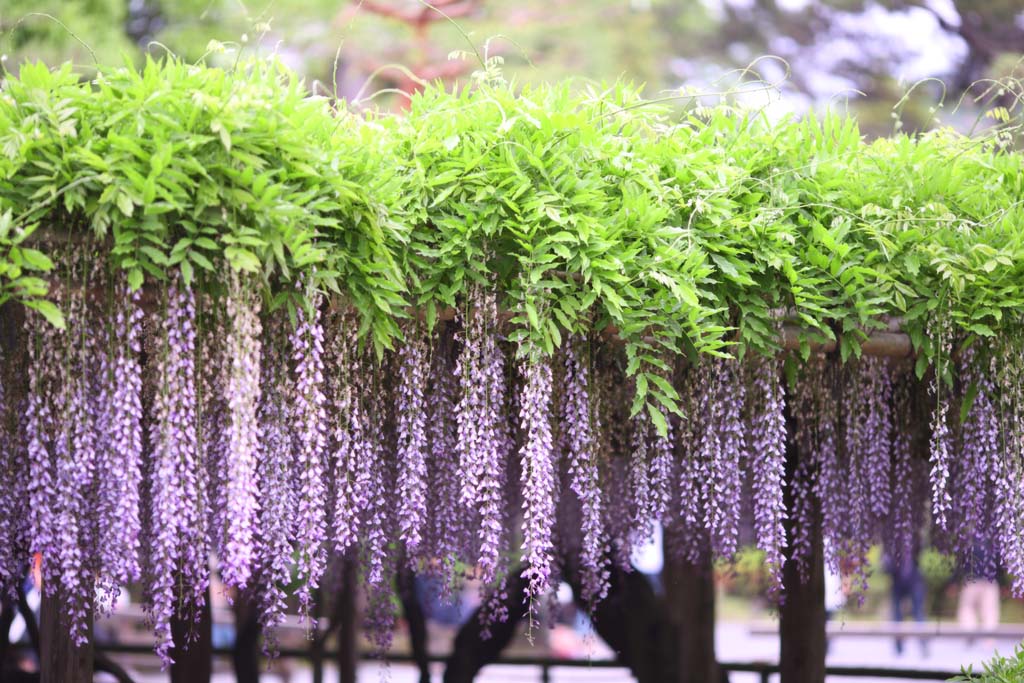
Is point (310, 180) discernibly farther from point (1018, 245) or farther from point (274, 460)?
point (1018, 245)

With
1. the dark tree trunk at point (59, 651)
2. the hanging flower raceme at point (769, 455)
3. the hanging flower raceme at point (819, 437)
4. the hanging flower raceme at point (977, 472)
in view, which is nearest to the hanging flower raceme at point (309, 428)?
the dark tree trunk at point (59, 651)

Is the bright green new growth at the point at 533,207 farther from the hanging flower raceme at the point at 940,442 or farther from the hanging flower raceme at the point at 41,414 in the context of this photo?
the hanging flower raceme at the point at 41,414

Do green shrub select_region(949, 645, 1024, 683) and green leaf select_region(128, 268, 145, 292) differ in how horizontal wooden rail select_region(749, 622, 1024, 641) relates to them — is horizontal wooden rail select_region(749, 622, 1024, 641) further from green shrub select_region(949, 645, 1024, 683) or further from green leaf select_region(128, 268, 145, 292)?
green leaf select_region(128, 268, 145, 292)

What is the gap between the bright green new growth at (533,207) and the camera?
119 inches

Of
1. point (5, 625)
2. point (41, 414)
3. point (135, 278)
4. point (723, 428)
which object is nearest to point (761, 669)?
point (723, 428)

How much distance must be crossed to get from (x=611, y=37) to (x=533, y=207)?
9.17m

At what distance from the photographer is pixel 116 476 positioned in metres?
3.19

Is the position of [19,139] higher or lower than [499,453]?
higher

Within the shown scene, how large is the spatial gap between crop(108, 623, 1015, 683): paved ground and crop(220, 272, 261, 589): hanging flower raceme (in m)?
7.84

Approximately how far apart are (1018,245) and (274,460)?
2.76 meters

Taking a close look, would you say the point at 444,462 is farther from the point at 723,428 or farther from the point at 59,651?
the point at 59,651

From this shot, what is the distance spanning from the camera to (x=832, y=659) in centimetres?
1280

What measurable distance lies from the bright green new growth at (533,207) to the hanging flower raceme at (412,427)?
220 mm

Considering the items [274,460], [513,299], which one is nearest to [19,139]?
[274,460]
